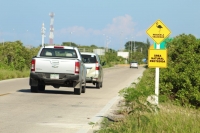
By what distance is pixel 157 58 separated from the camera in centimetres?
1427

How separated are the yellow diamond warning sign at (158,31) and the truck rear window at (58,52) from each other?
25.9 ft

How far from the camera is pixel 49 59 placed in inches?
826

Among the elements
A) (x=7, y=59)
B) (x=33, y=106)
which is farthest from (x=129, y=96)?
(x=7, y=59)

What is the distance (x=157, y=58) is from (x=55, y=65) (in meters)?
7.53

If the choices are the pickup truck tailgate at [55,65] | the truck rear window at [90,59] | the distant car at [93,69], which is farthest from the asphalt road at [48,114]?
the truck rear window at [90,59]

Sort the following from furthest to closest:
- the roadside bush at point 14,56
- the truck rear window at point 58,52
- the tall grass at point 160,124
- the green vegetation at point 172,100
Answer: the roadside bush at point 14,56
the truck rear window at point 58,52
the green vegetation at point 172,100
the tall grass at point 160,124

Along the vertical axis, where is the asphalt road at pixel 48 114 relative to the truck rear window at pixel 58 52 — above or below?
below

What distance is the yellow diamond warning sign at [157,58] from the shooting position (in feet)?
46.6

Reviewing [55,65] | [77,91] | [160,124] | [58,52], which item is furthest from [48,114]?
[58,52]

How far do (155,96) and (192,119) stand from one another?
9.62ft

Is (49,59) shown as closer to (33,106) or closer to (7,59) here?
(33,106)

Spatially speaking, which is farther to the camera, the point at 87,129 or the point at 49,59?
the point at 49,59

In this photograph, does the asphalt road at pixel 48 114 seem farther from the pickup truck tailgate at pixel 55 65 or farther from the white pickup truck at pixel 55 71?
the pickup truck tailgate at pixel 55 65

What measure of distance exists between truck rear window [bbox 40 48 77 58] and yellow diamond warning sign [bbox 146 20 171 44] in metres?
7.89
